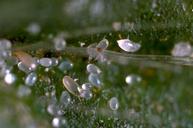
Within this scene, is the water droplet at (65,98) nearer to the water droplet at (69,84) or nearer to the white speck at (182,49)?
the water droplet at (69,84)

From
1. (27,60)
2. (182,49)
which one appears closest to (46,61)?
(27,60)

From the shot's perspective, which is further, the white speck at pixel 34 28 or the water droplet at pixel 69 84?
the water droplet at pixel 69 84

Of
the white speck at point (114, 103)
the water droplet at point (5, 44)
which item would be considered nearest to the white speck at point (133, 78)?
the white speck at point (114, 103)

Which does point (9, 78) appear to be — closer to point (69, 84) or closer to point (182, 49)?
point (69, 84)

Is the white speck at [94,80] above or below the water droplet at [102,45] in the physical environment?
below

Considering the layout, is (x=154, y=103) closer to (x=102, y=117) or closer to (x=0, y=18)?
(x=102, y=117)

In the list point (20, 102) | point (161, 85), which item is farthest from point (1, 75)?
point (161, 85)

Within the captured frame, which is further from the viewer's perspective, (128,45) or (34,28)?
(128,45)
